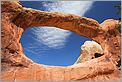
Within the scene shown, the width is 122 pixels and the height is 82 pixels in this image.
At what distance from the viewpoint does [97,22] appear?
67.5 feet

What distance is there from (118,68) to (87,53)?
14.7m

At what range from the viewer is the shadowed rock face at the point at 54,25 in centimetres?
1598

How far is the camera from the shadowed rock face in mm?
15984

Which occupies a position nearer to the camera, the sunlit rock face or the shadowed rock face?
the shadowed rock face

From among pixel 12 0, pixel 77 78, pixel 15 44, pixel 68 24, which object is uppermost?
pixel 12 0

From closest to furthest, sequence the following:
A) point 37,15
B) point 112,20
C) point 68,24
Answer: point 37,15 → point 68,24 → point 112,20

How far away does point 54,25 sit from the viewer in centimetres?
1928

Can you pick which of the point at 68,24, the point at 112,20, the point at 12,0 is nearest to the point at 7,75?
the point at 12,0

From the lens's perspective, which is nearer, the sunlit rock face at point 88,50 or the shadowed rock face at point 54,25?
the shadowed rock face at point 54,25

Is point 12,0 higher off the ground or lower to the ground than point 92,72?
higher

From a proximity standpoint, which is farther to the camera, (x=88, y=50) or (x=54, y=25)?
(x=88, y=50)

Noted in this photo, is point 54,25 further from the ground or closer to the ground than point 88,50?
further from the ground

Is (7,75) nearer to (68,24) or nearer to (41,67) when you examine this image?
(41,67)

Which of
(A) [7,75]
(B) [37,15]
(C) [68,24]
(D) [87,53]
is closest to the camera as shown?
(A) [7,75]
